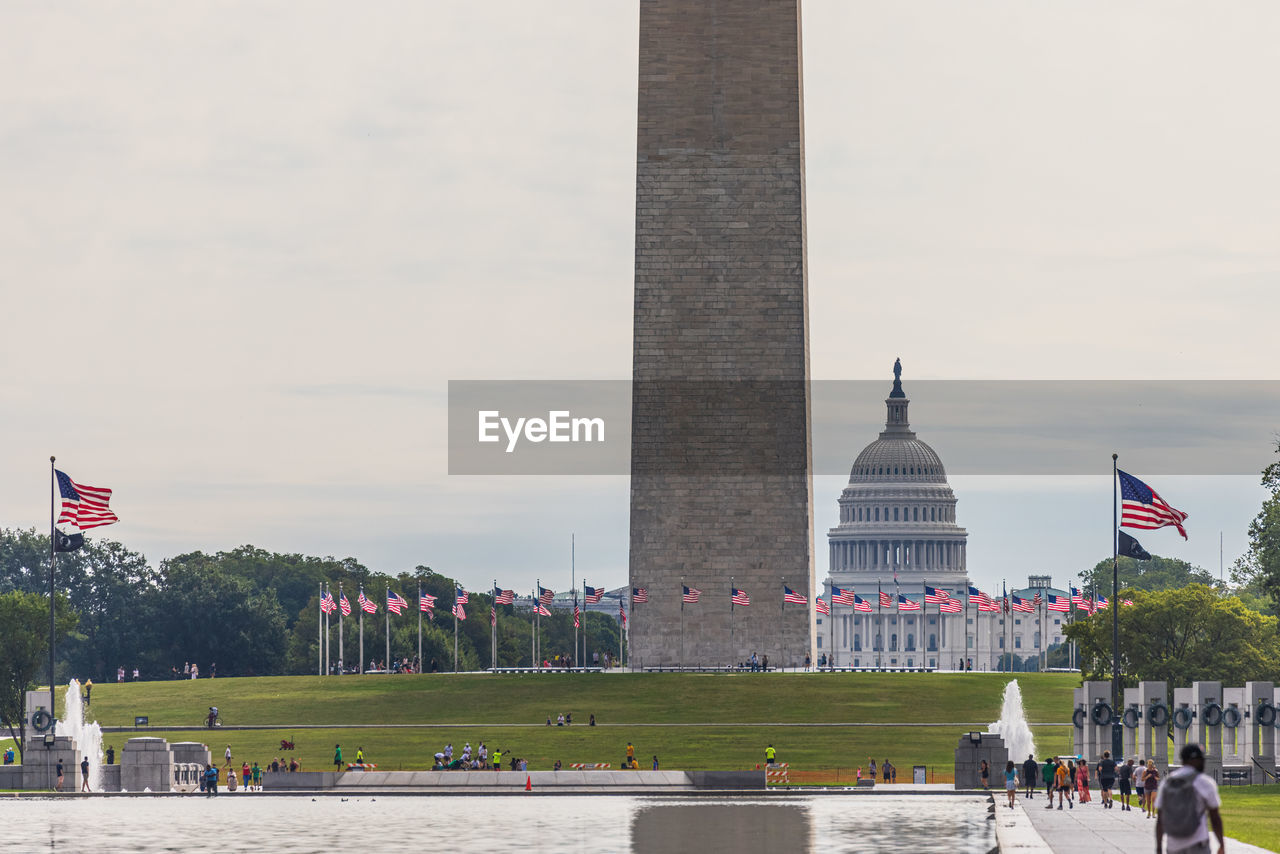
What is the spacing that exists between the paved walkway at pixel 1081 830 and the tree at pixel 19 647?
40766 mm

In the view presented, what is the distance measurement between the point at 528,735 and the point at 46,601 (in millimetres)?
20813

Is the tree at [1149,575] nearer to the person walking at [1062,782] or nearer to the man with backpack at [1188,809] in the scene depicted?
the person walking at [1062,782]

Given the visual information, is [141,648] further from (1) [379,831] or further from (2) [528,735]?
(1) [379,831]

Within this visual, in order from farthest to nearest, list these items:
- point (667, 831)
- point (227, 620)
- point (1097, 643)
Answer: point (227, 620) → point (1097, 643) → point (667, 831)

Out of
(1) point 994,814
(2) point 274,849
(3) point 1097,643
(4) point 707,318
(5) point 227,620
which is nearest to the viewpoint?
(2) point 274,849

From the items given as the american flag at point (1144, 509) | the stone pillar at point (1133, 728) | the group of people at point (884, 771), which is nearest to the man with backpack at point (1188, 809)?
the american flag at point (1144, 509)

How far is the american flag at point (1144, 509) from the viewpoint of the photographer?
55812 millimetres

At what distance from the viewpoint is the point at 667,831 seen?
3997 centimetres

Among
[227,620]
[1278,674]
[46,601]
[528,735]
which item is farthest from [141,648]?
[1278,674]

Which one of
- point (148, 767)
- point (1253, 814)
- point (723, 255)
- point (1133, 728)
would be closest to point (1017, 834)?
point (1253, 814)

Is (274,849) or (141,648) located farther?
(141,648)

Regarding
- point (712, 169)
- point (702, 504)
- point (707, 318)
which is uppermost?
point (712, 169)

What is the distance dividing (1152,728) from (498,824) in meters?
23.7

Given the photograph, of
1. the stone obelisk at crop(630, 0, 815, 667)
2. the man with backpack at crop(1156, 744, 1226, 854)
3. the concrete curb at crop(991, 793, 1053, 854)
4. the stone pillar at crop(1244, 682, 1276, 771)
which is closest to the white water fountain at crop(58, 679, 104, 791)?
the concrete curb at crop(991, 793, 1053, 854)
